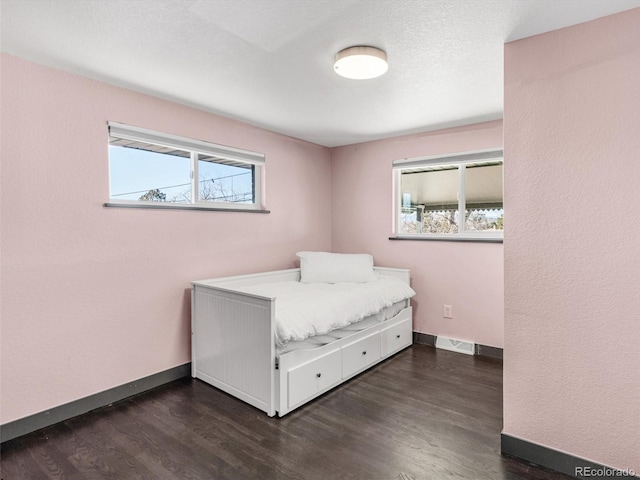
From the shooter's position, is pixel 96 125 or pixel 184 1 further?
pixel 96 125

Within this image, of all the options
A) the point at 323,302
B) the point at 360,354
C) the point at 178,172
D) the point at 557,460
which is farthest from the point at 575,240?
the point at 178,172

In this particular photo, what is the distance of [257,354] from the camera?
7.76ft

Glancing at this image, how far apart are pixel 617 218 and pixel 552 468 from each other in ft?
4.19

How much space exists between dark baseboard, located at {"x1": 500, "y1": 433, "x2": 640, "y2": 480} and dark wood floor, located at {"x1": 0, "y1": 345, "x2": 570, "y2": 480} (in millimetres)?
47

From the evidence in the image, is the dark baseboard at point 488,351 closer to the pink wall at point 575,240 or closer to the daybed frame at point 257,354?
the daybed frame at point 257,354

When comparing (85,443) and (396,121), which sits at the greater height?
(396,121)

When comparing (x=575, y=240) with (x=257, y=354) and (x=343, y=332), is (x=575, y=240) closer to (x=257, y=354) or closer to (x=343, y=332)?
(x=343, y=332)

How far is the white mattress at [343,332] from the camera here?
2371 millimetres

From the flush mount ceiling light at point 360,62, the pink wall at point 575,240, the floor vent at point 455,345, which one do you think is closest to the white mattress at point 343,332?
the floor vent at point 455,345

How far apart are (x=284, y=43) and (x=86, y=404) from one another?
2605 millimetres

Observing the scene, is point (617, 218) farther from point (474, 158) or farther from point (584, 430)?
point (474, 158)

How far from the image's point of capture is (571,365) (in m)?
1.74

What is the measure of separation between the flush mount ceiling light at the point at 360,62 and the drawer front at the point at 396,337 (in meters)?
2.18

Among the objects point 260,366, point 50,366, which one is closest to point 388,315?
point 260,366
